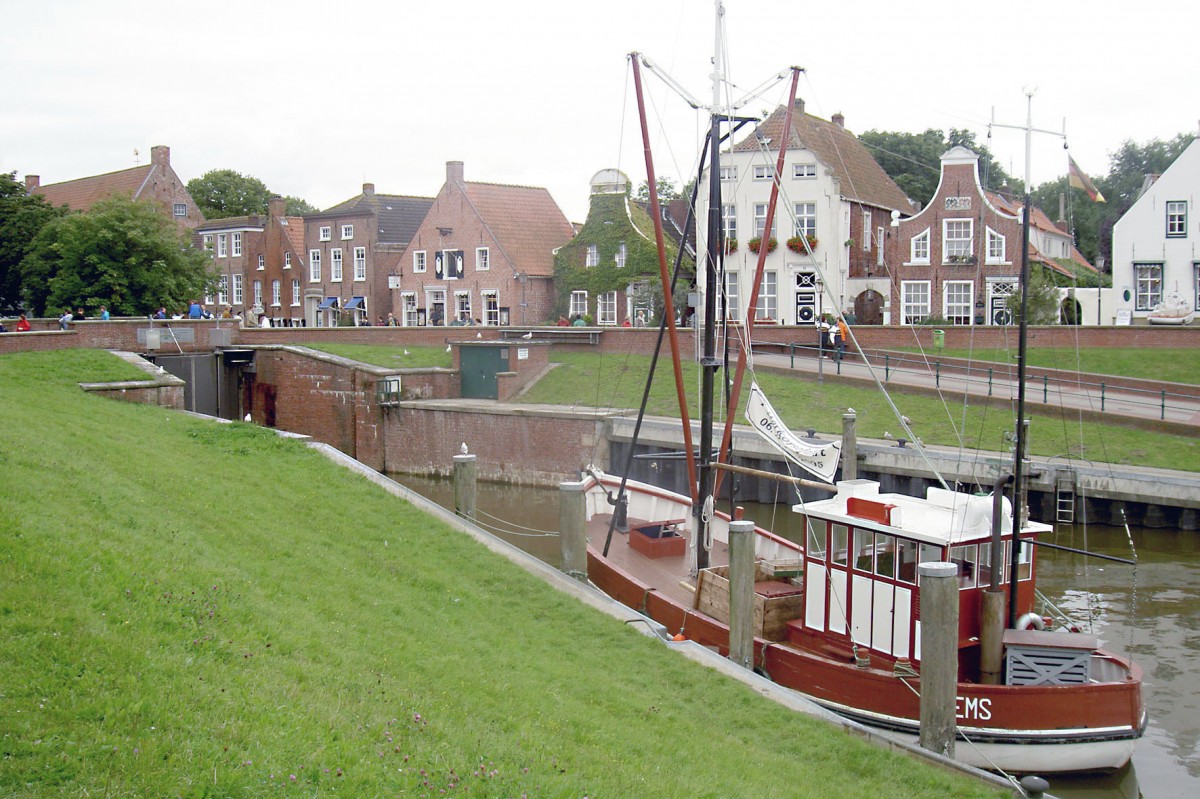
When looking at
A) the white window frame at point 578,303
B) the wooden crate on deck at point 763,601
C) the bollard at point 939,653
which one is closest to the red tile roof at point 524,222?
the white window frame at point 578,303

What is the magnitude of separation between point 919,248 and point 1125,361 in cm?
1245

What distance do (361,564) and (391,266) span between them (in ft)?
161

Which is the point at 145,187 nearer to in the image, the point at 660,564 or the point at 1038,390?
the point at 1038,390

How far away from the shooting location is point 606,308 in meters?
51.2

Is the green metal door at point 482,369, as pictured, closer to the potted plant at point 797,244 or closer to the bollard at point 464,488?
the potted plant at point 797,244

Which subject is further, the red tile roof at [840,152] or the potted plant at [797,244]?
the red tile roof at [840,152]

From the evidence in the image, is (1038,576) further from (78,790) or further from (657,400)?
(78,790)

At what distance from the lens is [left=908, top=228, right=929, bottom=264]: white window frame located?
44.4 meters

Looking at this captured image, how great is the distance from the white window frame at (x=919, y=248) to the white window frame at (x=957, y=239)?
70 cm

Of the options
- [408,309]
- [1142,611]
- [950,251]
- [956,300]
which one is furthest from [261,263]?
[1142,611]

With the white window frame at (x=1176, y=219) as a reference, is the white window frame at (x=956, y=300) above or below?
below

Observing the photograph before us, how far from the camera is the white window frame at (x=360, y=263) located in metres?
60.1

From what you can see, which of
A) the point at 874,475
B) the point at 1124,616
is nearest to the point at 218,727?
the point at 1124,616

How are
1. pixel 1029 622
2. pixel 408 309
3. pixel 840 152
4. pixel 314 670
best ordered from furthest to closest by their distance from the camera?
pixel 408 309, pixel 840 152, pixel 1029 622, pixel 314 670
